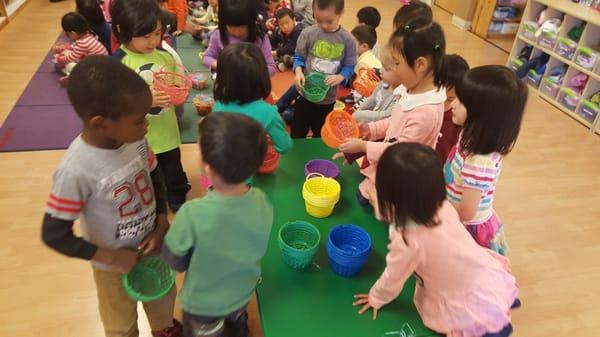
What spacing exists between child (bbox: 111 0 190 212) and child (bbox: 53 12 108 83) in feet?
5.78

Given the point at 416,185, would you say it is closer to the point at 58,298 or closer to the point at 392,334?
the point at 392,334

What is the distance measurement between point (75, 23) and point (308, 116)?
6.96 feet

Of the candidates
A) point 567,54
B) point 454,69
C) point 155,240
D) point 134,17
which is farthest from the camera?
point 567,54

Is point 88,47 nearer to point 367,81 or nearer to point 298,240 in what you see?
point 367,81

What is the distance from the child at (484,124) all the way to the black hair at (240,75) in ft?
2.38

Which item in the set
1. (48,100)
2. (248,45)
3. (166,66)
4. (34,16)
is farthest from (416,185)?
(34,16)

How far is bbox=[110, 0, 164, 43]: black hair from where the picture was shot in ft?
5.94

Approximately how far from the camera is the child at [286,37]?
4.23m

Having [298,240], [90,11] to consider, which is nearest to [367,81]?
[298,240]

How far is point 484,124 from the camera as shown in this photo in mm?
1427

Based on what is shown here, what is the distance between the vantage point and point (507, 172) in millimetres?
3180

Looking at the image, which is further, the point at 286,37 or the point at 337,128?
the point at 286,37

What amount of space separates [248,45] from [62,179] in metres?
0.85

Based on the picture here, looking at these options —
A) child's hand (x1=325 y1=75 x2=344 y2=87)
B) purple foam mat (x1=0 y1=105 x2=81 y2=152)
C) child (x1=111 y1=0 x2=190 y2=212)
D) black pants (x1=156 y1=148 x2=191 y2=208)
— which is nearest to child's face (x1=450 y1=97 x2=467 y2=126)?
child's hand (x1=325 y1=75 x2=344 y2=87)
